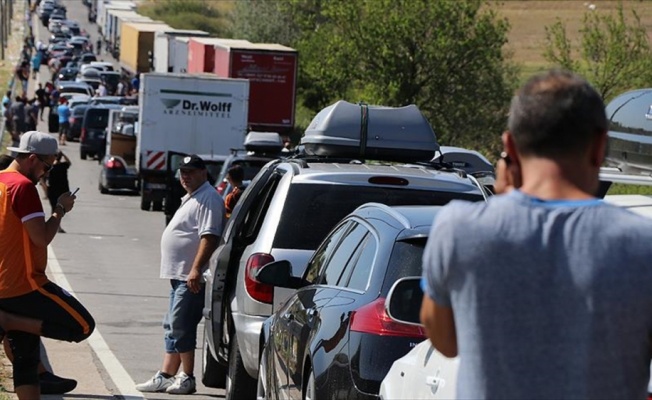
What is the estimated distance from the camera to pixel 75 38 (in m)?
102

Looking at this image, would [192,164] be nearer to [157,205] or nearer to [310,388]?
[310,388]

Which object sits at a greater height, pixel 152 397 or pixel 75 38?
pixel 152 397

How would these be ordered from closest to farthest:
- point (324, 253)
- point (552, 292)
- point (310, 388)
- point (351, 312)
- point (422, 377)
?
point (552, 292) < point (422, 377) < point (351, 312) < point (310, 388) < point (324, 253)

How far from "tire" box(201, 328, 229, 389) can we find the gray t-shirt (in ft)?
25.2

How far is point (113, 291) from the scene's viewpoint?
17828mm

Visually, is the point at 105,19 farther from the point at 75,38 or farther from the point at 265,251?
the point at 265,251

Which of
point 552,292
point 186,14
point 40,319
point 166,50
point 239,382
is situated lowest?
point 186,14

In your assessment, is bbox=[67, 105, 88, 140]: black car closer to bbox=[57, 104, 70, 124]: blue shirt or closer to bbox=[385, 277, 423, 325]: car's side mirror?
bbox=[57, 104, 70, 124]: blue shirt

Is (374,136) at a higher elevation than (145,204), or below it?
higher

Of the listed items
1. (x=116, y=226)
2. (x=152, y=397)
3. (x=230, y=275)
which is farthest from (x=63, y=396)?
(x=116, y=226)

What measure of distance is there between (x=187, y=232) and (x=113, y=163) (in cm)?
2574

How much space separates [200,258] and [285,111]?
29409mm

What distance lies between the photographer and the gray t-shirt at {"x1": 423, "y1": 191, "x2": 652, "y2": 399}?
3.50m

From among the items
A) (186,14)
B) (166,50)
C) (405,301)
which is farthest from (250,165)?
(186,14)
